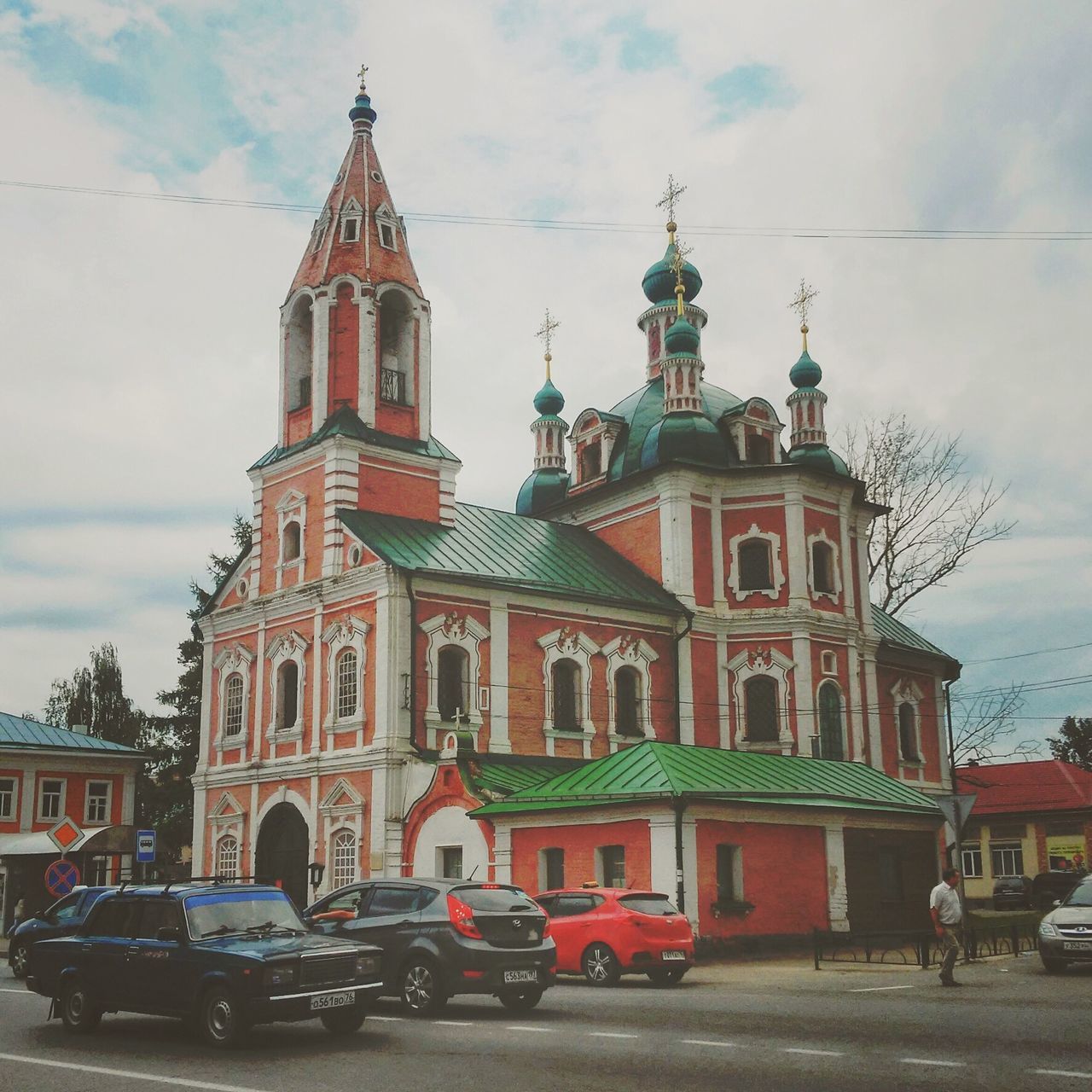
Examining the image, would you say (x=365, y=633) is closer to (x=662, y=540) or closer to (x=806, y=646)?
(x=662, y=540)

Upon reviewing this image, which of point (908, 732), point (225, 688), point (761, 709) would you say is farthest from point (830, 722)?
point (225, 688)

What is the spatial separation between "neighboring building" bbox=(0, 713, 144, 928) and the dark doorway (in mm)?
8412

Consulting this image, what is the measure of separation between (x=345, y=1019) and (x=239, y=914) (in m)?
1.50

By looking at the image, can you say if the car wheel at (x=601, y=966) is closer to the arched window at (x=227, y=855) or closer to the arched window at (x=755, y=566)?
the arched window at (x=227, y=855)

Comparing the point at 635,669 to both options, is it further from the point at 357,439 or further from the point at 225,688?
the point at 225,688

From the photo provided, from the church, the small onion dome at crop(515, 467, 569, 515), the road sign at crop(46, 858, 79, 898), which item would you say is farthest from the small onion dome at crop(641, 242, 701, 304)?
the road sign at crop(46, 858, 79, 898)

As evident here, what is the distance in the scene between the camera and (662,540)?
36094 millimetres

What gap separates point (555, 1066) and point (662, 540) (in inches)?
1035

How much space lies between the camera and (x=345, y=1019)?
12.4 metres

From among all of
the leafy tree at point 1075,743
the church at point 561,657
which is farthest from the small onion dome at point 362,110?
the leafy tree at point 1075,743

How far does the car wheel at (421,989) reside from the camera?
47.1 ft

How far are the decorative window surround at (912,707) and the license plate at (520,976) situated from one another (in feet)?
83.4

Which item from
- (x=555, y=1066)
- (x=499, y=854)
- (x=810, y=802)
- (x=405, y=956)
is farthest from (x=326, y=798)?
(x=555, y=1066)

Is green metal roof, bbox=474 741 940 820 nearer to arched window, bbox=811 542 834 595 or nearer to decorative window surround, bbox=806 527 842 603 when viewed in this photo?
decorative window surround, bbox=806 527 842 603
